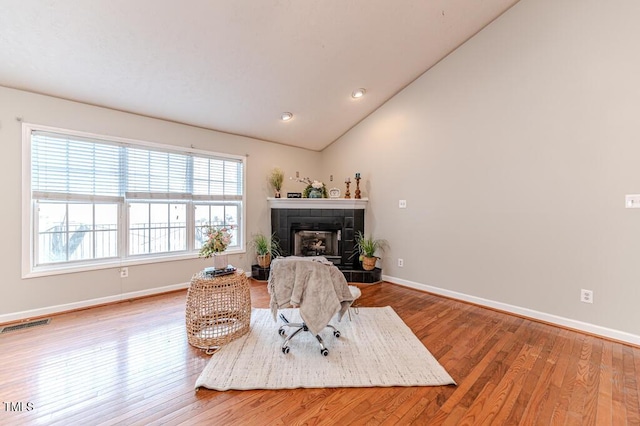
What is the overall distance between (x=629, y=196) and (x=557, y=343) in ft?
5.05

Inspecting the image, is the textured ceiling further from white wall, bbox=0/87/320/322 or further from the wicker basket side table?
the wicker basket side table

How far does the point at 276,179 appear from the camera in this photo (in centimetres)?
484

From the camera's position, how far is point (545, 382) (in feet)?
6.24

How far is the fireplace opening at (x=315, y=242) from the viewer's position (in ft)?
15.9

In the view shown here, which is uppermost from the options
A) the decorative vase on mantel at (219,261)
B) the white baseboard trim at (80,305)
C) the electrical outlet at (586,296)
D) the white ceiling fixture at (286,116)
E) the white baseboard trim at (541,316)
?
the white ceiling fixture at (286,116)

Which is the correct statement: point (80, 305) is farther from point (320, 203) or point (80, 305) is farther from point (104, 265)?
point (320, 203)

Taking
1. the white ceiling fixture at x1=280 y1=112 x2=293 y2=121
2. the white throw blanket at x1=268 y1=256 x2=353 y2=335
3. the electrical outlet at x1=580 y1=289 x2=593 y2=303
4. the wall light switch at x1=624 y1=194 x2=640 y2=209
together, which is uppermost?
the white ceiling fixture at x1=280 y1=112 x2=293 y2=121

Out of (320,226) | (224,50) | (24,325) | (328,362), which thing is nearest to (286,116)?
(224,50)

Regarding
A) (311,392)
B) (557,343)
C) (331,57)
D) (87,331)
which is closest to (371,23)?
(331,57)

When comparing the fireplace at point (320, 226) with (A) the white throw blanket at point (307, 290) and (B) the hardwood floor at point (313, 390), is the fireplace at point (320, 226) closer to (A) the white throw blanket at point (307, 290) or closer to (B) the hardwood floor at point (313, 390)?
(B) the hardwood floor at point (313, 390)

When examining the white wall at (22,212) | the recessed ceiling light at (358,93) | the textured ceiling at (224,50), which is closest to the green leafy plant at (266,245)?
the white wall at (22,212)

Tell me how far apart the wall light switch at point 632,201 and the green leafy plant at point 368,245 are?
2.71 m

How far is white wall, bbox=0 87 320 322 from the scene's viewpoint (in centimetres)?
275

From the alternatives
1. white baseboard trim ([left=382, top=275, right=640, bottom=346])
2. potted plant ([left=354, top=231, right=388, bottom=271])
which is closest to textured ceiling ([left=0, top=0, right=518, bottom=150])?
potted plant ([left=354, top=231, right=388, bottom=271])
